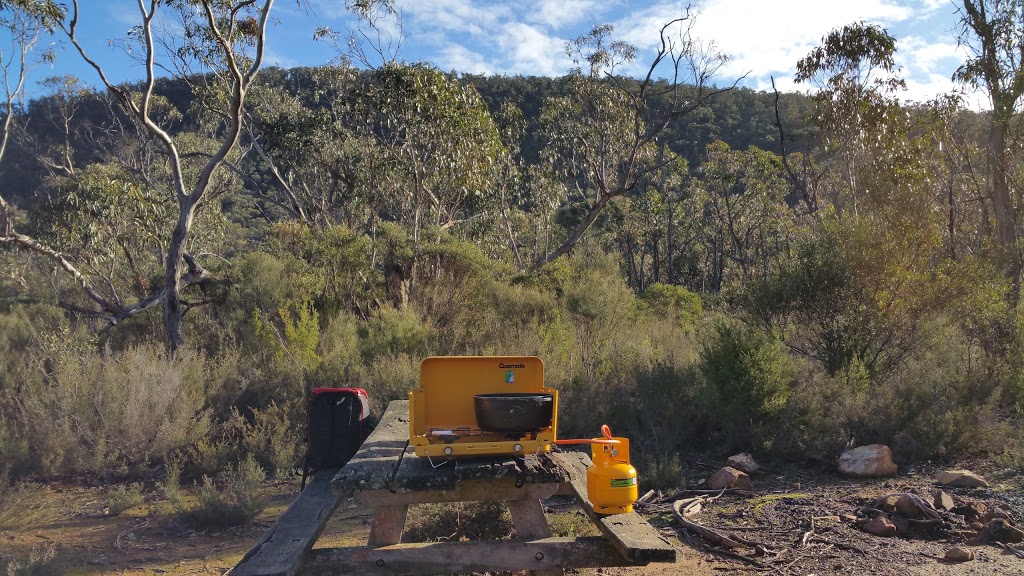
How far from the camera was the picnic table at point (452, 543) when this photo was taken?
2816mm

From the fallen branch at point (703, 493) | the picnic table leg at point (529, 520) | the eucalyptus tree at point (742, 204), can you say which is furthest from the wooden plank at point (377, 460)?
the eucalyptus tree at point (742, 204)

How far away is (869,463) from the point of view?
5793 mm

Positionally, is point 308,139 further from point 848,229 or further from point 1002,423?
point 1002,423

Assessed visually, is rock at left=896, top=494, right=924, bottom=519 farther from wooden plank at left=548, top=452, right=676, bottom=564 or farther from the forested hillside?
wooden plank at left=548, top=452, right=676, bottom=564

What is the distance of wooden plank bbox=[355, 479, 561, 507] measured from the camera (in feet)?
10.2

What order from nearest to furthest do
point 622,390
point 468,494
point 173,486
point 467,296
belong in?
point 468,494
point 173,486
point 622,390
point 467,296

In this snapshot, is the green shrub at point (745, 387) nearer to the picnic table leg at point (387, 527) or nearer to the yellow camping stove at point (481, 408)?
the yellow camping stove at point (481, 408)

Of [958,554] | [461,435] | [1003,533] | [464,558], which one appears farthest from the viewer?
[1003,533]

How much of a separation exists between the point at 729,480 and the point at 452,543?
3.39 meters

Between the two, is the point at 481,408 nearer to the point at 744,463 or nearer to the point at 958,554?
the point at 958,554

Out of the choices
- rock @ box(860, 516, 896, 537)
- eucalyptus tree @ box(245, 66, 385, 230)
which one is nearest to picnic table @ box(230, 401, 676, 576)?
rock @ box(860, 516, 896, 537)

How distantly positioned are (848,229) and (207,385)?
300 inches

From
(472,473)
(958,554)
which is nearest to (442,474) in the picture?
(472,473)

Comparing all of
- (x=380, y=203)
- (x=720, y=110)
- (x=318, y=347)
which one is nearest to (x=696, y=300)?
(x=380, y=203)
